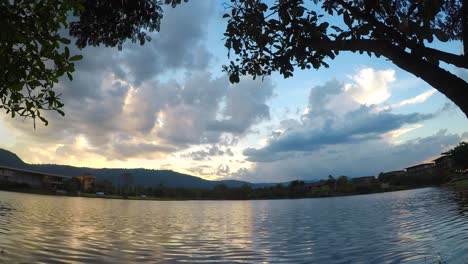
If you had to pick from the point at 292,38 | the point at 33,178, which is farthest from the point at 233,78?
the point at 33,178

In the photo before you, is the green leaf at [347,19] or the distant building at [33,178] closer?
the green leaf at [347,19]

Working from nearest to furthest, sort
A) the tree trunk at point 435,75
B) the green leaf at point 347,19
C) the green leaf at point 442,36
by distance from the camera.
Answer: the green leaf at point 442,36
the tree trunk at point 435,75
the green leaf at point 347,19

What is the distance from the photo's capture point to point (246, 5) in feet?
27.6

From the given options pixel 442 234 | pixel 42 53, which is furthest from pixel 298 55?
pixel 442 234

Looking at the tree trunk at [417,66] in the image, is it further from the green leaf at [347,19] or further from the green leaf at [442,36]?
the green leaf at [442,36]

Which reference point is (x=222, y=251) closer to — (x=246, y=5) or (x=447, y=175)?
(x=246, y=5)

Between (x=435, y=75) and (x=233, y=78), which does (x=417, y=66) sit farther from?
(x=233, y=78)

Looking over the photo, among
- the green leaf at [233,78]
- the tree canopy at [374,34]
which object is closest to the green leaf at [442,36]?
the tree canopy at [374,34]

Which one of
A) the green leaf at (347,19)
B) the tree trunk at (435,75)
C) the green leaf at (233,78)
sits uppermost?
the green leaf at (347,19)

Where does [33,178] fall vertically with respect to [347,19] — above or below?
above

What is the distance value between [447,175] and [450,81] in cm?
19420

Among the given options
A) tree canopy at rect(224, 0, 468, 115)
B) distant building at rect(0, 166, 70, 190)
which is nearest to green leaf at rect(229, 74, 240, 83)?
tree canopy at rect(224, 0, 468, 115)

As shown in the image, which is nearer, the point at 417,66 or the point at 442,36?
the point at 442,36

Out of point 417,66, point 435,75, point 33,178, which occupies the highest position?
point 33,178
